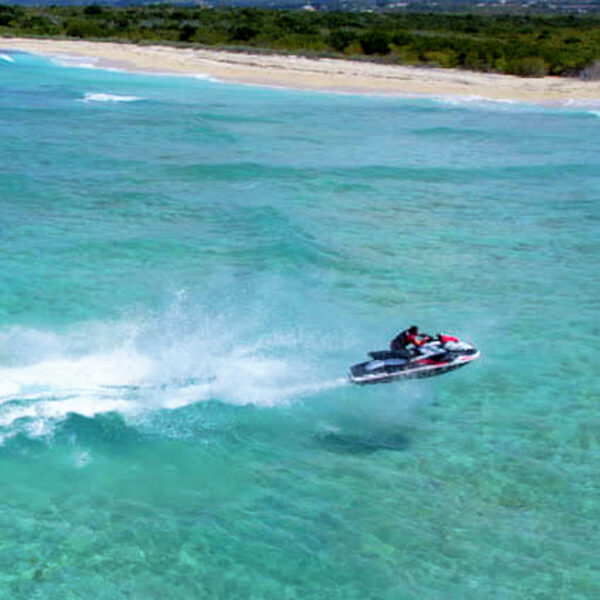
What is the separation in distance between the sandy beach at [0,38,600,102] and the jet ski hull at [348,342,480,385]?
44.3 m

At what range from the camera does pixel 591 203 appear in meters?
33.4

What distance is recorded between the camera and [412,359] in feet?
57.2

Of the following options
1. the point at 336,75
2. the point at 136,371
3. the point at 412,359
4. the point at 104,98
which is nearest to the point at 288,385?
the point at 412,359

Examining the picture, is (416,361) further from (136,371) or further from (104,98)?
(104,98)

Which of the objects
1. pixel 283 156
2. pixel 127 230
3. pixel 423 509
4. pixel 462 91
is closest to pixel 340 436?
pixel 423 509

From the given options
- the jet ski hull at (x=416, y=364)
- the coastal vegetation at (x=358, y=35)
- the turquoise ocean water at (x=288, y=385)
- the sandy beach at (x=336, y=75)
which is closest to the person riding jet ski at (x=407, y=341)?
the jet ski hull at (x=416, y=364)

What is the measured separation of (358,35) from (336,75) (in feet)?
58.5

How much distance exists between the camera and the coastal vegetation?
7056 centimetres

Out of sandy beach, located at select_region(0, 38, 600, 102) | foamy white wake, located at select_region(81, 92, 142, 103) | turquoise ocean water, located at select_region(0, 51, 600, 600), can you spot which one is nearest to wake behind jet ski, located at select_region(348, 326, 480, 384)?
turquoise ocean water, located at select_region(0, 51, 600, 600)

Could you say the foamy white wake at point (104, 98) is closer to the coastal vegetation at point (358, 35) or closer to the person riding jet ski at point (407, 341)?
the coastal vegetation at point (358, 35)

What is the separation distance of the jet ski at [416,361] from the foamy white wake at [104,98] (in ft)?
131

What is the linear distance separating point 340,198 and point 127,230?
8312 mm

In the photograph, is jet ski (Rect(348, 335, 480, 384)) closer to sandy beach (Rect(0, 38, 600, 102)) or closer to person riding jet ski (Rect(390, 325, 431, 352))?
person riding jet ski (Rect(390, 325, 431, 352))

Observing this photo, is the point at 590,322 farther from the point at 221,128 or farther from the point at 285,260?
the point at 221,128
